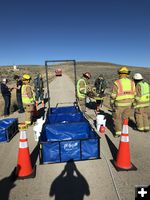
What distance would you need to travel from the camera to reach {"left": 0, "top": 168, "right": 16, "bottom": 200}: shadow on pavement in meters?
4.44

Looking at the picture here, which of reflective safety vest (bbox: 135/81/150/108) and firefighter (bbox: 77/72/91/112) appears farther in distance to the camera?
firefighter (bbox: 77/72/91/112)

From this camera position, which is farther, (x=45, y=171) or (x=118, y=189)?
(x=45, y=171)

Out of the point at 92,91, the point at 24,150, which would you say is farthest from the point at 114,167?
the point at 92,91

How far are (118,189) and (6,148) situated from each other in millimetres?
4030

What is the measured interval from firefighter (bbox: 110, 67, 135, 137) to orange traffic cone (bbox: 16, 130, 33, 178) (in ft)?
11.3

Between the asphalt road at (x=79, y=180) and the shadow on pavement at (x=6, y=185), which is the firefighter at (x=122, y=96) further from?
the shadow on pavement at (x=6, y=185)

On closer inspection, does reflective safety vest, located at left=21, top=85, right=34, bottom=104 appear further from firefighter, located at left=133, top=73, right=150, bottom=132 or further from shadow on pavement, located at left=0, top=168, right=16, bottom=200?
firefighter, located at left=133, top=73, right=150, bottom=132

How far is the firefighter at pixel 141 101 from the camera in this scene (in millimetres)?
7699

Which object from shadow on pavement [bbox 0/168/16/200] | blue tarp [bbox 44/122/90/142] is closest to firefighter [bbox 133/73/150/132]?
blue tarp [bbox 44/122/90/142]

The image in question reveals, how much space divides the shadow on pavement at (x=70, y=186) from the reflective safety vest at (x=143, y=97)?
3689 mm

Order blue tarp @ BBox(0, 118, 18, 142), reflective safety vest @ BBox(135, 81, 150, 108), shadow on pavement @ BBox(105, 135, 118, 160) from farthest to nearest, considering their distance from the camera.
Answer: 1. reflective safety vest @ BBox(135, 81, 150, 108)
2. blue tarp @ BBox(0, 118, 18, 142)
3. shadow on pavement @ BBox(105, 135, 118, 160)

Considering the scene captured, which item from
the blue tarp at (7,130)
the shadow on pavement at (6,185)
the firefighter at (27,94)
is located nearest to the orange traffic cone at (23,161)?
the shadow on pavement at (6,185)

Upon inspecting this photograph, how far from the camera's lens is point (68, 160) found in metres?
5.82

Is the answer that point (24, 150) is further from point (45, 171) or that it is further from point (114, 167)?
point (114, 167)
